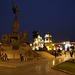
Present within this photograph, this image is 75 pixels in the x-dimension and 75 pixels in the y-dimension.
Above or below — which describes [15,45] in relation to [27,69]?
above

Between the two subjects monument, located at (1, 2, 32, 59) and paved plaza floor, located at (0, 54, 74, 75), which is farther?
monument, located at (1, 2, 32, 59)

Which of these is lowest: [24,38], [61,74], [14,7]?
[61,74]

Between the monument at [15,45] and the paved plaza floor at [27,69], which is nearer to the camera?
the paved plaza floor at [27,69]

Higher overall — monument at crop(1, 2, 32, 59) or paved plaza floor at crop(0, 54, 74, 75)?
monument at crop(1, 2, 32, 59)

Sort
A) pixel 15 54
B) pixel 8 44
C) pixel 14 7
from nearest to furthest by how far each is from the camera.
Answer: pixel 15 54, pixel 8 44, pixel 14 7

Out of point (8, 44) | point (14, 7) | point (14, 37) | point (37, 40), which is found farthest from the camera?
point (37, 40)

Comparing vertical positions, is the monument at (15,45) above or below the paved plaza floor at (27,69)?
above

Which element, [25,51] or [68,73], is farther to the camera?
[25,51]

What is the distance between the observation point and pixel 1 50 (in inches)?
838

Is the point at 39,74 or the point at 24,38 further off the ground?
the point at 24,38

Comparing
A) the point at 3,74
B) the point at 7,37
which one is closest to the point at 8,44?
the point at 7,37

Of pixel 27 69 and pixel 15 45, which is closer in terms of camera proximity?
pixel 27 69

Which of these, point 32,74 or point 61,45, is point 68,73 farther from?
point 61,45

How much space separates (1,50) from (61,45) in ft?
151
